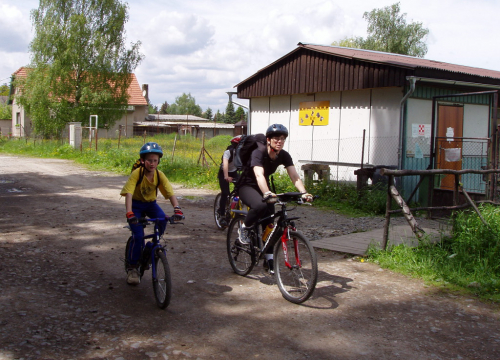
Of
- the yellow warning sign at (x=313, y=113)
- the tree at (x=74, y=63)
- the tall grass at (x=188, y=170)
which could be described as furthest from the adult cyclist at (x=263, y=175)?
the tree at (x=74, y=63)

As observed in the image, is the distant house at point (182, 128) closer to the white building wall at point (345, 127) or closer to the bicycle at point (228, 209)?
the white building wall at point (345, 127)

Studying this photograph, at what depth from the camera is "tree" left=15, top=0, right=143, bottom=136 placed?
34031 millimetres

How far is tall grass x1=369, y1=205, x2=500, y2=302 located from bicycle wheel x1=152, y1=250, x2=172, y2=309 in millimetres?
3111

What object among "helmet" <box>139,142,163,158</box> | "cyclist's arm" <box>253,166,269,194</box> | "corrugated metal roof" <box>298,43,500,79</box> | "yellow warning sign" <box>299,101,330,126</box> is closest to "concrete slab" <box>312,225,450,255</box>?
"cyclist's arm" <box>253,166,269,194</box>

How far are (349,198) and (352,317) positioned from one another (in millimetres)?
7959

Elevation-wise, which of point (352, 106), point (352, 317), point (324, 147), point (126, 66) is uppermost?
point (126, 66)

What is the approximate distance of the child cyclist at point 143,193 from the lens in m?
5.12

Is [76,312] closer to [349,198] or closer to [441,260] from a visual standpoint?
[441,260]

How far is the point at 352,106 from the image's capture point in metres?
14.5

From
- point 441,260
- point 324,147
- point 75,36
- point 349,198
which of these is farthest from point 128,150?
point 441,260

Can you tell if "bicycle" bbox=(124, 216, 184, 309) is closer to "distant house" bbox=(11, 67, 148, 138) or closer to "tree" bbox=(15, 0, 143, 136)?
"tree" bbox=(15, 0, 143, 136)

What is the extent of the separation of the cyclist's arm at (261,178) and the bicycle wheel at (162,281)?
1.22m

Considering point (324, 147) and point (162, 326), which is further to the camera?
point (324, 147)

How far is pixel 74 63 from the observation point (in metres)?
34.6
